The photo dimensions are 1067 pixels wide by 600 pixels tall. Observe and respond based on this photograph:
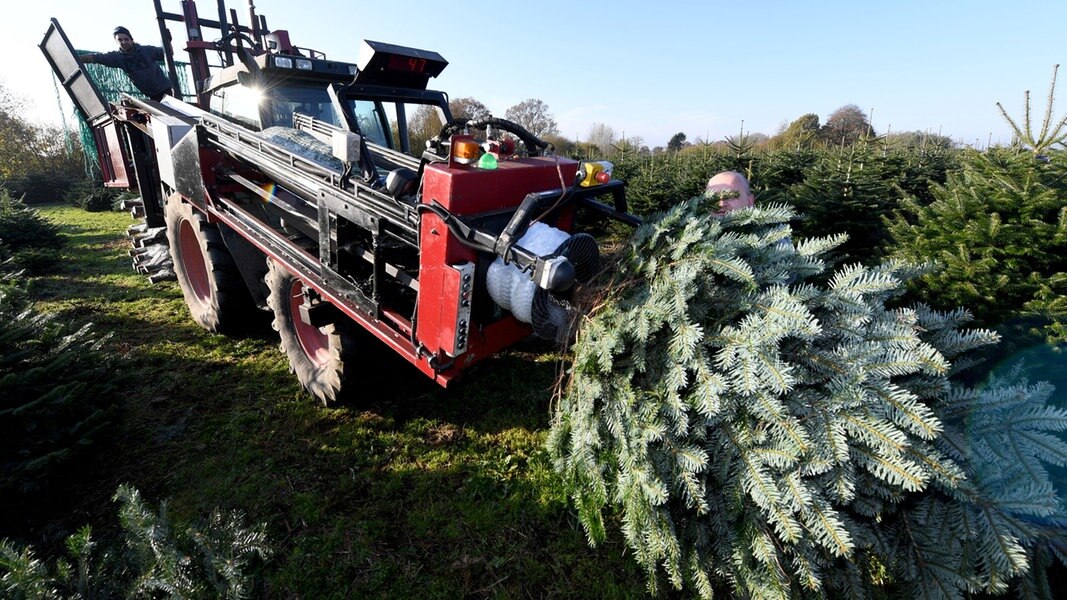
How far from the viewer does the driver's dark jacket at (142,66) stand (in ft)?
20.2

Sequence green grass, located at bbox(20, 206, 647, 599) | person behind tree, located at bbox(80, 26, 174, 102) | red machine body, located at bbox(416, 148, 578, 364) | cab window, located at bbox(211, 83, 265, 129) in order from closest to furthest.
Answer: red machine body, located at bbox(416, 148, 578, 364)
green grass, located at bbox(20, 206, 647, 599)
cab window, located at bbox(211, 83, 265, 129)
person behind tree, located at bbox(80, 26, 174, 102)

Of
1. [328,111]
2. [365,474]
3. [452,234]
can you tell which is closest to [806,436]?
[452,234]

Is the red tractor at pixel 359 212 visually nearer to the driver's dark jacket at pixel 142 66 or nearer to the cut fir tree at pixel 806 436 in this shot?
the cut fir tree at pixel 806 436

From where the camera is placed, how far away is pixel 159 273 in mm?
6434

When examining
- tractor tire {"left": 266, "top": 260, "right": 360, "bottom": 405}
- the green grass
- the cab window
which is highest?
the cab window

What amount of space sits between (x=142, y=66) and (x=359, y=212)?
621 cm

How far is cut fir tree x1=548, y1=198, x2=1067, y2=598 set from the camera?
169 centimetres

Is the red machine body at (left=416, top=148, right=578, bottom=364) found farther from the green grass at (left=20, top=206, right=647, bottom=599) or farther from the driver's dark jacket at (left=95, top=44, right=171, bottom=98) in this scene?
the driver's dark jacket at (left=95, top=44, right=171, bottom=98)

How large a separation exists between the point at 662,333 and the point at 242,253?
3.90m

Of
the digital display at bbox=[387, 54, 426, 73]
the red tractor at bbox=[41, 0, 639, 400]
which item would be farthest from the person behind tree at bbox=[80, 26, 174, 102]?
the digital display at bbox=[387, 54, 426, 73]

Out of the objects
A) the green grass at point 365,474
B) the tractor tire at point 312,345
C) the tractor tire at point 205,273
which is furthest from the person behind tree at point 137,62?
the tractor tire at point 312,345

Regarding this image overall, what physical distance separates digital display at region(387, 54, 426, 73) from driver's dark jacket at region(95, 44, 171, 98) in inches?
189

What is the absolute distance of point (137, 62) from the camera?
20.6 feet

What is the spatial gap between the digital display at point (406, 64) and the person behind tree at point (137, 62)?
4395 mm
